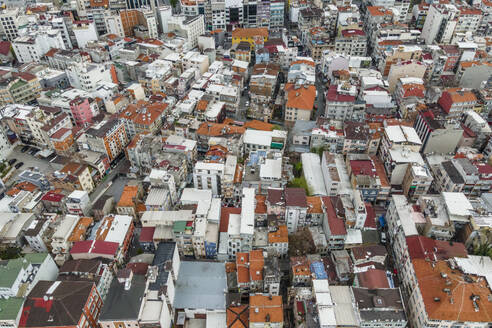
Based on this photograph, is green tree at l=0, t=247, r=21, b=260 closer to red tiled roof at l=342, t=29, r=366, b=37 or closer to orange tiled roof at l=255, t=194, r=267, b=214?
orange tiled roof at l=255, t=194, r=267, b=214

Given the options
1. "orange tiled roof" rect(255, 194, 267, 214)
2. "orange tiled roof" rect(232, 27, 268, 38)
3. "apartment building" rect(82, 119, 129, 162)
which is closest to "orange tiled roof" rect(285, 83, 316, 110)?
"orange tiled roof" rect(255, 194, 267, 214)

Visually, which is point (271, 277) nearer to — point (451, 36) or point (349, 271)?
point (349, 271)

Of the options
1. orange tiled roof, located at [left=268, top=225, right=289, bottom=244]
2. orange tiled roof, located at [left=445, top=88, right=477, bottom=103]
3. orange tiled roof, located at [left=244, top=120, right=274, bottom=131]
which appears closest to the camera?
orange tiled roof, located at [left=268, top=225, right=289, bottom=244]

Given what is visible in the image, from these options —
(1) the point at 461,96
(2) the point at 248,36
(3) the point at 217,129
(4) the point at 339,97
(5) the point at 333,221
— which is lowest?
(5) the point at 333,221

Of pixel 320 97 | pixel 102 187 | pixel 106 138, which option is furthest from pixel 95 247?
pixel 320 97

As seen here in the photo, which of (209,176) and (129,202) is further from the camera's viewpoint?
(209,176)

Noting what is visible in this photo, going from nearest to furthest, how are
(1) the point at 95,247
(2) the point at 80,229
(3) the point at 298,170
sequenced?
(1) the point at 95,247, (2) the point at 80,229, (3) the point at 298,170

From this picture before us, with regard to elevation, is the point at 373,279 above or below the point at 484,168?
below

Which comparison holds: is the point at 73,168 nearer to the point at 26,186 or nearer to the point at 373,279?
the point at 26,186
